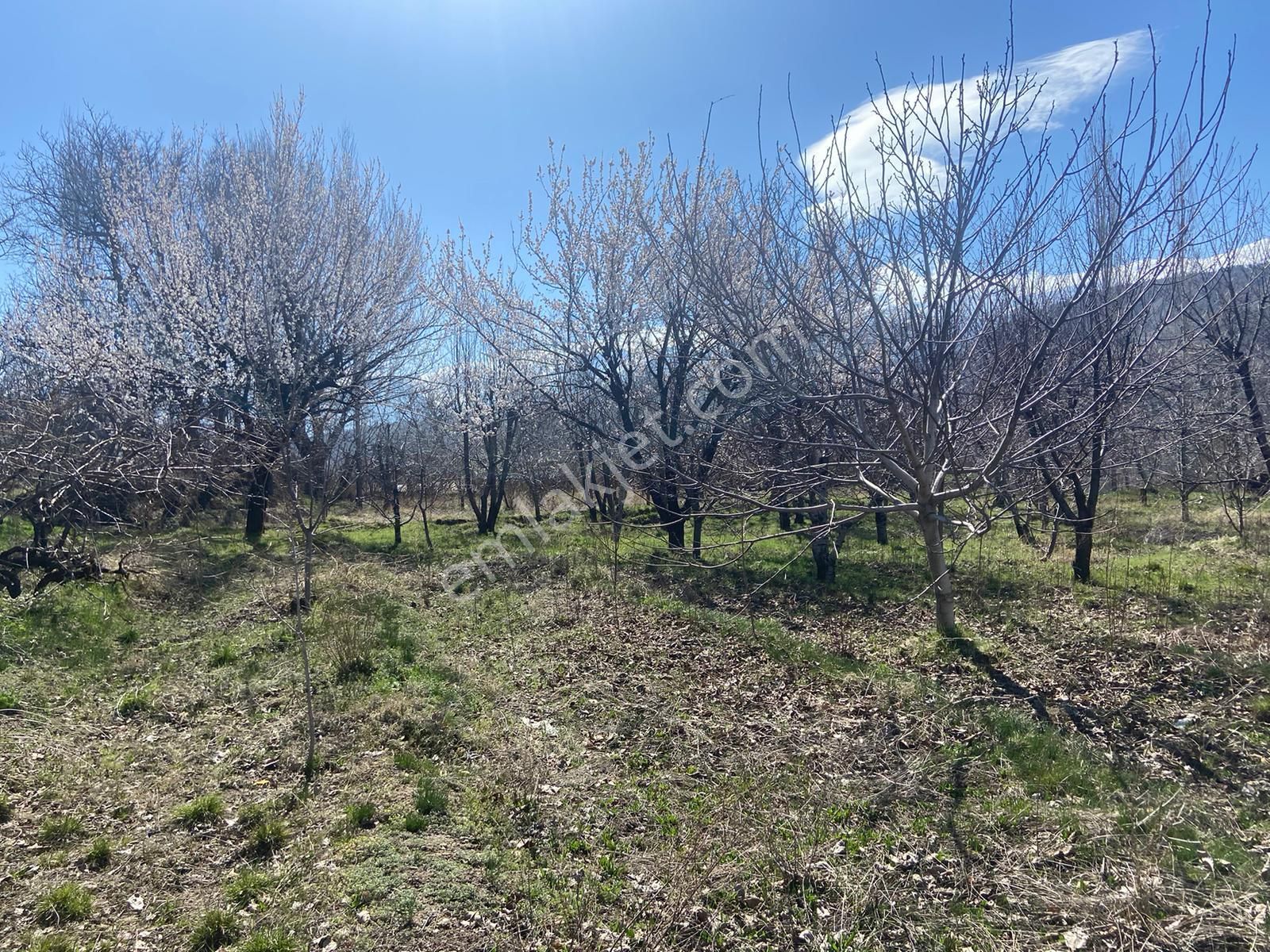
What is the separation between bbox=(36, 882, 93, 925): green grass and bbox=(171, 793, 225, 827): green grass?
57 cm

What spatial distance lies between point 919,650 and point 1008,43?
4.42 m

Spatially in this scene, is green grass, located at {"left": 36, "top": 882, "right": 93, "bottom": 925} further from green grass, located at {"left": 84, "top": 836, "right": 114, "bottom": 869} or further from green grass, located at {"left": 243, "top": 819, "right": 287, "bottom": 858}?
green grass, located at {"left": 243, "top": 819, "right": 287, "bottom": 858}

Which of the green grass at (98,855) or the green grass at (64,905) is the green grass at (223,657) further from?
the green grass at (64,905)

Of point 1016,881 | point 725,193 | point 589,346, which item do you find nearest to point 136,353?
point 589,346

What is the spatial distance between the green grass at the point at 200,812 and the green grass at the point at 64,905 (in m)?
0.57

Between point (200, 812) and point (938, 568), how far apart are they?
537 cm

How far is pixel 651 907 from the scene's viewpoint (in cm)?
278

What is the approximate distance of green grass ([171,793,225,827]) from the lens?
330cm

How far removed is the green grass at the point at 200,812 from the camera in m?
3.30

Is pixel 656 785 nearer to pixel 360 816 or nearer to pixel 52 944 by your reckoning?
pixel 360 816

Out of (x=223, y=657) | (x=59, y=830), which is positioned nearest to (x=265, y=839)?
(x=59, y=830)

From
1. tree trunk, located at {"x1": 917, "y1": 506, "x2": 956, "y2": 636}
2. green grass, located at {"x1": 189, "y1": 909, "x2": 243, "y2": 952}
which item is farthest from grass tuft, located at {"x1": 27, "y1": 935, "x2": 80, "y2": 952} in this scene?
tree trunk, located at {"x1": 917, "y1": 506, "x2": 956, "y2": 636}

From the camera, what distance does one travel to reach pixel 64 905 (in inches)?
104

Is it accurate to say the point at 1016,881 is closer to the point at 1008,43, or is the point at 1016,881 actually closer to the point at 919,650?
the point at 919,650
